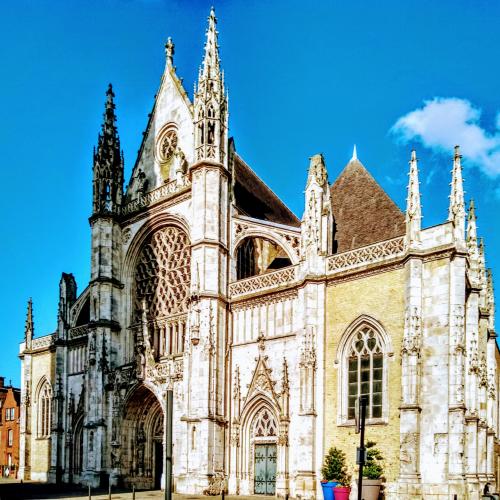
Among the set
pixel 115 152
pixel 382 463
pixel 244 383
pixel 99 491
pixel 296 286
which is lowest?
pixel 99 491

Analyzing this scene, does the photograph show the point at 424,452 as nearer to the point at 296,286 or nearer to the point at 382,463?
the point at 382,463

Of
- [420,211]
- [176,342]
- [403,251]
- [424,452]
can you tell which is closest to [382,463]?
[424,452]

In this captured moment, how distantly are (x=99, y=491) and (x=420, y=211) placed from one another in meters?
17.8

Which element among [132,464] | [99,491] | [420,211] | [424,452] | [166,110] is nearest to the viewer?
[424,452]

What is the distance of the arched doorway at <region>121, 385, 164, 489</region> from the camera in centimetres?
3083

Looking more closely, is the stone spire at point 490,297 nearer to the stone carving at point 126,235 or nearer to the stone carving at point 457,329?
the stone carving at point 457,329

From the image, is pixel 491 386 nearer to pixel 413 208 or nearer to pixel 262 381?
pixel 262 381

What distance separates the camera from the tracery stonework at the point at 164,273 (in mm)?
30406

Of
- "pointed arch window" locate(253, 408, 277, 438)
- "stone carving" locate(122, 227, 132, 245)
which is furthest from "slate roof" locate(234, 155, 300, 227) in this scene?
"pointed arch window" locate(253, 408, 277, 438)

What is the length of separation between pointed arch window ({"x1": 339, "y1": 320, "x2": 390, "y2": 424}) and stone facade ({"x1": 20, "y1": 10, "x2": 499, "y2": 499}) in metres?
0.06

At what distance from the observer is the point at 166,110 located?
3328 cm

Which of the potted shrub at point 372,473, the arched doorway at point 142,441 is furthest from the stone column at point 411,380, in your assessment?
the arched doorway at point 142,441

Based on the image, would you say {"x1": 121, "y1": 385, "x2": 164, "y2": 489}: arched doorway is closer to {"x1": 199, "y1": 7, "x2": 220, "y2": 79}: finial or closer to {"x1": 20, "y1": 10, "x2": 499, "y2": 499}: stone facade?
{"x1": 20, "y1": 10, "x2": 499, "y2": 499}: stone facade

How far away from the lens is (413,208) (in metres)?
21.9
